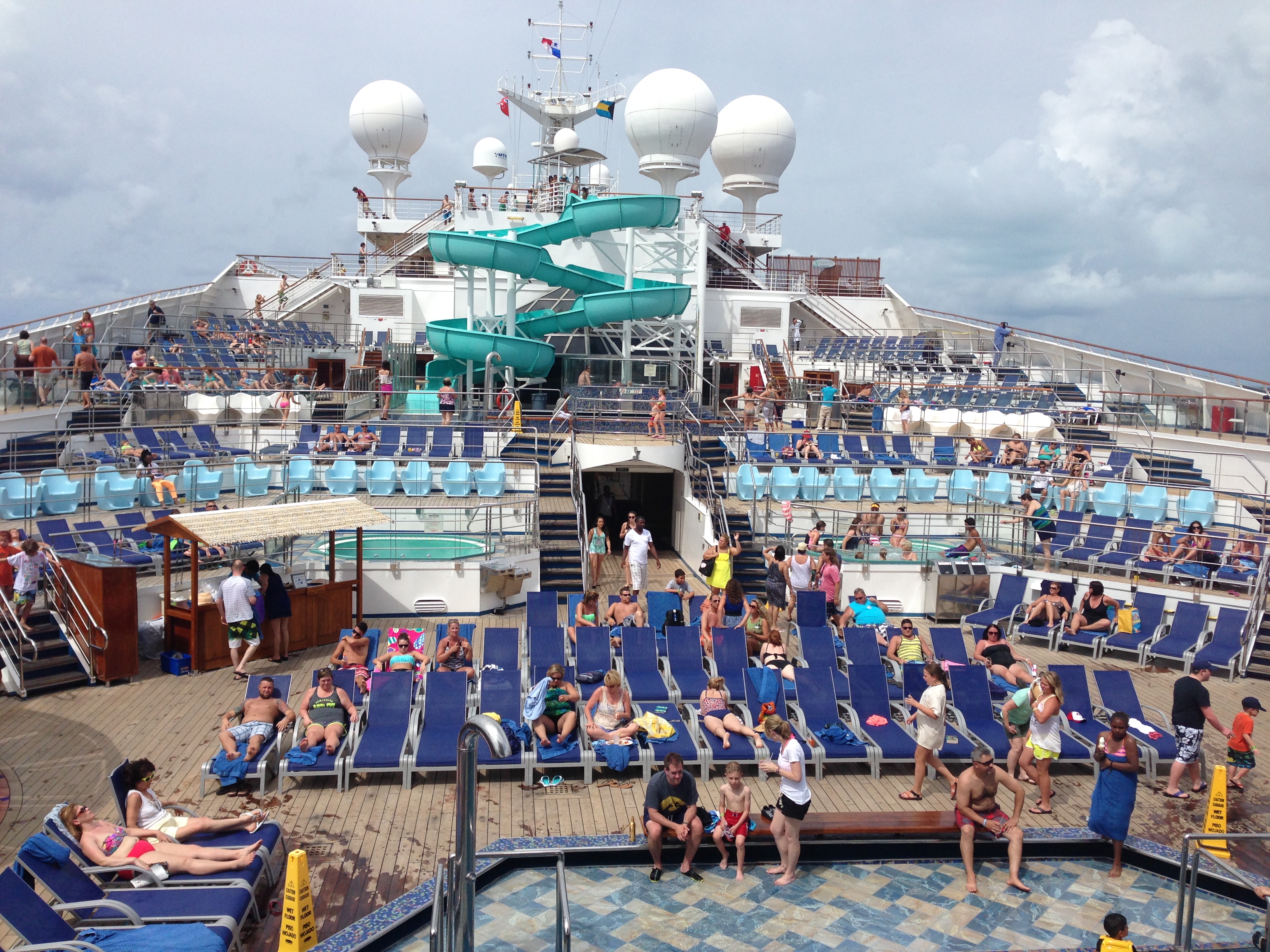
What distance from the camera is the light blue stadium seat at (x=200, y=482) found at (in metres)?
14.0

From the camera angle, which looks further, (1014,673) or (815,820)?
(1014,673)

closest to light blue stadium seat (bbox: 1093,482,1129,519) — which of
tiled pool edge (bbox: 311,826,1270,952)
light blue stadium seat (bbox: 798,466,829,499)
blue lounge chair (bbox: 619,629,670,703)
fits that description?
light blue stadium seat (bbox: 798,466,829,499)

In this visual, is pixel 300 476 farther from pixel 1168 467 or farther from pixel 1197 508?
pixel 1168 467

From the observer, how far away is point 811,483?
657 inches

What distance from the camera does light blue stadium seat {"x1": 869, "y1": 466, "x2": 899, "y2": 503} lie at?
16.9 metres

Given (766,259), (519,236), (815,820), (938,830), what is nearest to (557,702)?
(815,820)

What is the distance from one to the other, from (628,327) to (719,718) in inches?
704

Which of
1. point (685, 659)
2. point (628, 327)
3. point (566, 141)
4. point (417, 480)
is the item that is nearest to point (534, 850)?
point (685, 659)

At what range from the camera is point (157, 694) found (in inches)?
389

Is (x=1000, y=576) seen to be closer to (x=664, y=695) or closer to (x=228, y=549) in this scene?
(x=664, y=695)

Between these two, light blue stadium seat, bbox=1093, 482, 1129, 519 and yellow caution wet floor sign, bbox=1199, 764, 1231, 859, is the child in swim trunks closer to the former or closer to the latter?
yellow caution wet floor sign, bbox=1199, 764, 1231, 859

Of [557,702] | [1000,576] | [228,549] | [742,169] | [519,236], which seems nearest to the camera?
[557,702]

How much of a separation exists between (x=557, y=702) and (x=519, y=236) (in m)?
17.5

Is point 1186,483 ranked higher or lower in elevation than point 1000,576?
higher
